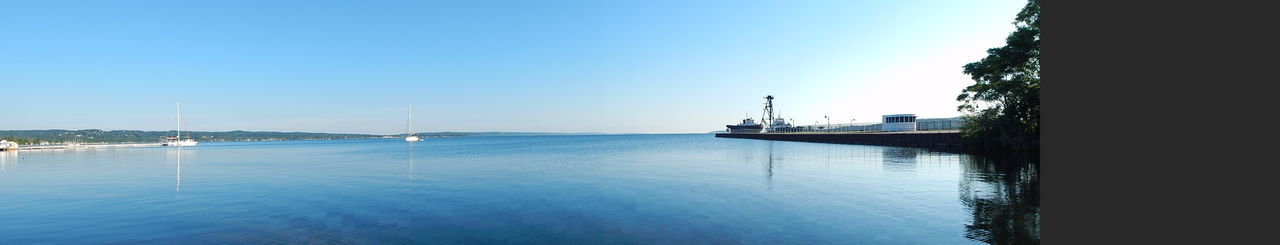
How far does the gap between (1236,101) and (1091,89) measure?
1.29ft

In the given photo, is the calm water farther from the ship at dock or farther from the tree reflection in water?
the ship at dock

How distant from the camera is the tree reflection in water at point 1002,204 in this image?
32.0 feet

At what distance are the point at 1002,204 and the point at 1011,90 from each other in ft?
87.3

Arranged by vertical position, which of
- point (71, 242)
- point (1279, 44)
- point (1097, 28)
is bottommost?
point (71, 242)

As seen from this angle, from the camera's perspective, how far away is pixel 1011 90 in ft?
114

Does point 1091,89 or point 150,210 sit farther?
point 150,210

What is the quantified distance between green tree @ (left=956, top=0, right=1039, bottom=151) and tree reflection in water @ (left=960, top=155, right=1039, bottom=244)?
14.6m

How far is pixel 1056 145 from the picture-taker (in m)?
2.08

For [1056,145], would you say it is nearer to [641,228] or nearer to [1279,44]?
[1279,44]

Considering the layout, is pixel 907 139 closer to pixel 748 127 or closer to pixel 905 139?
pixel 905 139

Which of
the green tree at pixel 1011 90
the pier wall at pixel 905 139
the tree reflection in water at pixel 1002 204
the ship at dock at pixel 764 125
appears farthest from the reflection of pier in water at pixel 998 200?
the ship at dock at pixel 764 125

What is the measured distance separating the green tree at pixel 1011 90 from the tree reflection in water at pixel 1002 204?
48.0ft

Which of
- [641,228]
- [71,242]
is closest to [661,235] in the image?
[641,228]

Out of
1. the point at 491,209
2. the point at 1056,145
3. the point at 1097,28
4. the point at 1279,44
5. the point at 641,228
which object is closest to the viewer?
the point at 1279,44
